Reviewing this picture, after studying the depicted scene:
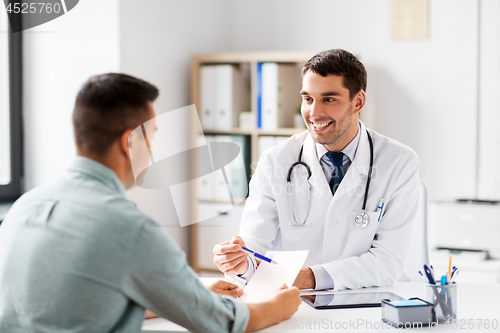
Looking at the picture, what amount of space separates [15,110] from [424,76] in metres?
2.37

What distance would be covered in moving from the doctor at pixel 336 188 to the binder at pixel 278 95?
4.64 feet

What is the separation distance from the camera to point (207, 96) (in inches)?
135

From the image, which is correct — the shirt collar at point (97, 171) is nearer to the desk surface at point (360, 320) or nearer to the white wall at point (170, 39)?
the desk surface at point (360, 320)

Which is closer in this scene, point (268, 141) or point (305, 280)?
point (305, 280)

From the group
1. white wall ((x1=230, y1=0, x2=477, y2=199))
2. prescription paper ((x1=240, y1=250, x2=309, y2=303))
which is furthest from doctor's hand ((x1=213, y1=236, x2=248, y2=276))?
white wall ((x1=230, y1=0, x2=477, y2=199))

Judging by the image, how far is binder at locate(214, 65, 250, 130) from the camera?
3.39 metres

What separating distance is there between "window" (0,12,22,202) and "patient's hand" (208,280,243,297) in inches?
77.0

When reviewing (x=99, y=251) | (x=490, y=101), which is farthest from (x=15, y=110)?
(x=490, y=101)

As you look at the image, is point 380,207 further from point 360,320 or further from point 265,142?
point 265,142

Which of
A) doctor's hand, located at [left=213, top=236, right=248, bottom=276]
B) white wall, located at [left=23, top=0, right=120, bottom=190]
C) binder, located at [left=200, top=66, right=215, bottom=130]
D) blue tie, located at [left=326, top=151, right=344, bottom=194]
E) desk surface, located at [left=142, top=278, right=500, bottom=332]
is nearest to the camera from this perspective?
desk surface, located at [left=142, top=278, right=500, bottom=332]

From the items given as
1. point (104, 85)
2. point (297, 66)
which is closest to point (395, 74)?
point (297, 66)

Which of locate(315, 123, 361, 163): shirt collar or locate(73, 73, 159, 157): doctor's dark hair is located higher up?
locate(73, 73, 159, 157): doctor's dark hair

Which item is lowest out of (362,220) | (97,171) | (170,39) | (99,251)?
(362,220)

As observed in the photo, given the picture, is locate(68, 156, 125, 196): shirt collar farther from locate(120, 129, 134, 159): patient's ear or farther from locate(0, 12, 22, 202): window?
locate(0, 12, 22, 202): window
